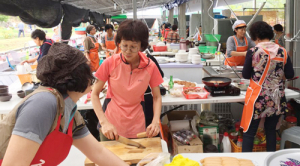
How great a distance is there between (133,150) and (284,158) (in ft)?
2.87

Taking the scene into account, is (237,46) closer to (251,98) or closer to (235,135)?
(235,135)

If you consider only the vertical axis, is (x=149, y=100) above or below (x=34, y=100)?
below

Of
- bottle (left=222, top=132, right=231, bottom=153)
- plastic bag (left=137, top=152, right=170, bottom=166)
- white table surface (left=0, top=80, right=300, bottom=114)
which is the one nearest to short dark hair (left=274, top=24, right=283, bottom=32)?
white table surface (left=0, top=80, right=300, bottom=114)

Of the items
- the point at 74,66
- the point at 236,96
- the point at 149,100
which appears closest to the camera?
the point at 74,66

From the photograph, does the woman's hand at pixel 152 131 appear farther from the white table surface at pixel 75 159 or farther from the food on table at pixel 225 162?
the food on table at pixel 225 162

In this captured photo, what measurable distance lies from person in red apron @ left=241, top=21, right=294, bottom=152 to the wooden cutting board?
5.30ft

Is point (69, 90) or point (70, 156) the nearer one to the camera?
point (69, 90)

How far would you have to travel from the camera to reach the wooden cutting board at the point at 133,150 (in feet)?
5.44

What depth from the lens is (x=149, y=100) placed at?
2553 mm

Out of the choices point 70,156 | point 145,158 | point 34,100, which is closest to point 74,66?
point 34,100

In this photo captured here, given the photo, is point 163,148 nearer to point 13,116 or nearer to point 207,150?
point 13,116

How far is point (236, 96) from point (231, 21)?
13.9 ft

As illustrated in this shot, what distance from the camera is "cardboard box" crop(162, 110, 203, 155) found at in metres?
3.24

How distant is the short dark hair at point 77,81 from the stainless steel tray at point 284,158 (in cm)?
89
